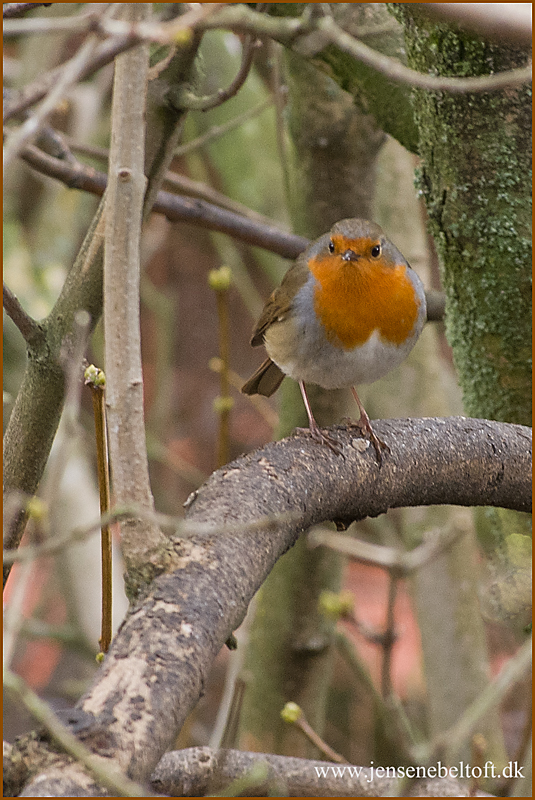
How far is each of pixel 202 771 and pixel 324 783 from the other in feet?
1.07

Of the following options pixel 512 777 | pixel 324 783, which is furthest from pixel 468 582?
pixel 324 783

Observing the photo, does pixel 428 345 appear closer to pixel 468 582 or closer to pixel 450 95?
pixel 468 582

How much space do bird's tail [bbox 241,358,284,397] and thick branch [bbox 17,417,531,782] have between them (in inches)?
28.5

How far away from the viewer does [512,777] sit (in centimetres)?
235

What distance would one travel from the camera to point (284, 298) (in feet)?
8.10

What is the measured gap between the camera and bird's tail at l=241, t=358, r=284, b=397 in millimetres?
2773

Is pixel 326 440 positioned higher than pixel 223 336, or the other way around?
pixel 223 336

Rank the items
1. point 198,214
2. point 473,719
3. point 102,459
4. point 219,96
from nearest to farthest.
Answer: point 473,719
point 102,459
point 219,96
point 198,214

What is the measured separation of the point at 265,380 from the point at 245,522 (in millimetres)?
1412

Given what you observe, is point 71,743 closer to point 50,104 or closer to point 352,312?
point 50,104

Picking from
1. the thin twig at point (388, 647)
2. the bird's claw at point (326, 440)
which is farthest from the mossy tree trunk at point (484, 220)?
the bird's claw at point (326, 440)

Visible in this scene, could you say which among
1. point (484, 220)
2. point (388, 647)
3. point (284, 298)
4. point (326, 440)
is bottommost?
point (388, 647)

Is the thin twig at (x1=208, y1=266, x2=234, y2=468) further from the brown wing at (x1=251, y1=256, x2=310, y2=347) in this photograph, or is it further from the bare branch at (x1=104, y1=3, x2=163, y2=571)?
the bare branch at (x1=104, y1=3, x2=163, y2=571)

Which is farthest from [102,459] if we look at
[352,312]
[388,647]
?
[388,647]
